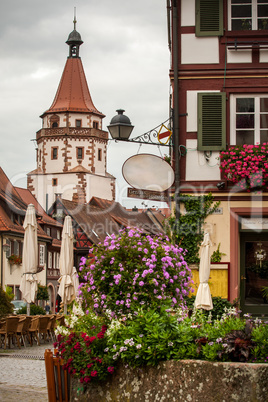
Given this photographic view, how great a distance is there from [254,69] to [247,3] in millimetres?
1354

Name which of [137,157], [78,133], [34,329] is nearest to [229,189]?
[137,157]

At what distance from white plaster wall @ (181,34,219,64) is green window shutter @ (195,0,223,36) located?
14 centimetres

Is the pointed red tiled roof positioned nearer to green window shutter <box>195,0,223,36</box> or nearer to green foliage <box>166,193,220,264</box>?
green window shutter <box>195,0,223,36</box>

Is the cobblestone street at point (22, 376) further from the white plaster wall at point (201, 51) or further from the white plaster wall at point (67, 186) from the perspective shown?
the white plaster wall at point (67, 186)

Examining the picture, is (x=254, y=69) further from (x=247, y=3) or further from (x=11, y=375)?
(x=11, y=375)

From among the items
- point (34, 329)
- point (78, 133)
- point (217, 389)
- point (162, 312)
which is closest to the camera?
point (217, 389)

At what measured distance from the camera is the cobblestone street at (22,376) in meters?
9.44

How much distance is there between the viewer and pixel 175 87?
1550 cm

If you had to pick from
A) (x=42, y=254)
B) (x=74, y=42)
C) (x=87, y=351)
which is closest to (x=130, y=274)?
(x=87, y=351)

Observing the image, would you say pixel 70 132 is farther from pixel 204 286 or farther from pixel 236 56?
pixel 204 286

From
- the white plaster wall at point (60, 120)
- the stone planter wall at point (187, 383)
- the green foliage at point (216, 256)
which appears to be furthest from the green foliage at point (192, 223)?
the white plaster wall at point (60, 120)

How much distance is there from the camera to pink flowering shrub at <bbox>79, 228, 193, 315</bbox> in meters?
11.1

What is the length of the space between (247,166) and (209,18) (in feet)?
10.5

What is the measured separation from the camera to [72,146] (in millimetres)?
101688
